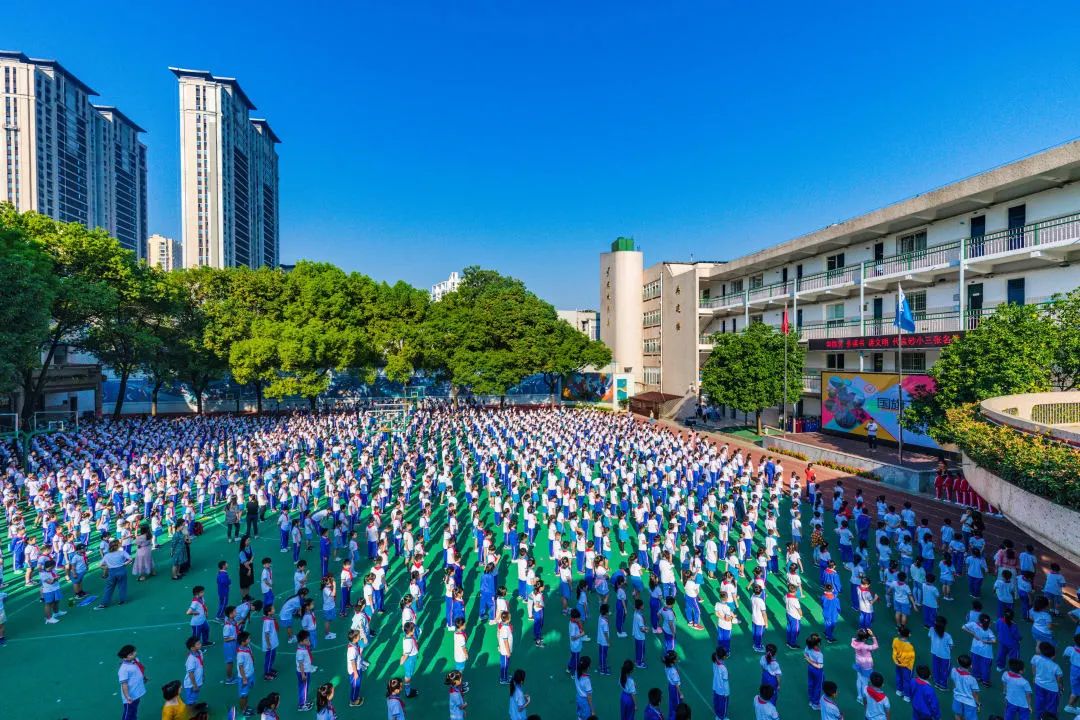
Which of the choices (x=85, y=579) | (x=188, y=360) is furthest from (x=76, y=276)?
(x=85, y=579)

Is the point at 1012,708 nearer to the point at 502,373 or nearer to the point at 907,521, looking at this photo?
the point at 907,521

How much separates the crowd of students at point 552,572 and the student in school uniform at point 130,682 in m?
0.03

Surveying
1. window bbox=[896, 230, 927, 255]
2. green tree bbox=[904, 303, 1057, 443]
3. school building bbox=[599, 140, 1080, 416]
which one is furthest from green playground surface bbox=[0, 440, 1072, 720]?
window bbox=[896, 230, 927, 255]

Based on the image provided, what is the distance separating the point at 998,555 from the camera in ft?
31.3

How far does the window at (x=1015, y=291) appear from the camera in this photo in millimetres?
20000

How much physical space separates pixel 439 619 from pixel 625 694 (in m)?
4.24

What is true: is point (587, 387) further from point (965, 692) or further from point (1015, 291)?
point (965, 692)

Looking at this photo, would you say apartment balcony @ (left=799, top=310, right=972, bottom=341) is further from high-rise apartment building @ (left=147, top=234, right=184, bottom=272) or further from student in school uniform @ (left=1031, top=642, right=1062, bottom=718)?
high-rise apartment building @ (left=147, top=234, right=184, bottom=272)

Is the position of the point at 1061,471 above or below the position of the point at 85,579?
above

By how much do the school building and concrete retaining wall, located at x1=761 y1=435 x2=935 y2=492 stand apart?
515cm

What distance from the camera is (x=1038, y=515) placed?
27.4 feet

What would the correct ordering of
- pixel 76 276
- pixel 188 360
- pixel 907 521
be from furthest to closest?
pixel 188 360
pixel 76 276
pixel 907 521

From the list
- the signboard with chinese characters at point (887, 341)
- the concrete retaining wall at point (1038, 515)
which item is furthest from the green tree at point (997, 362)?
the concrete retaining wall at point (1038, 515)

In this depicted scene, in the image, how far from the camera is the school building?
18688 millimetres
